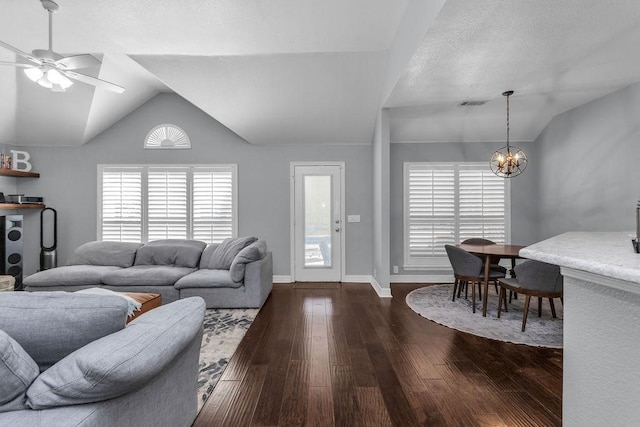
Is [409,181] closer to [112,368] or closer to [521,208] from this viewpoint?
[521,208]

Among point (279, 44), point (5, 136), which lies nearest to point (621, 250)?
point (279, 44)

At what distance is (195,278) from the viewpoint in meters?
4.00

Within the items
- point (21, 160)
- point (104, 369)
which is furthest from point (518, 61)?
point (21, 160)

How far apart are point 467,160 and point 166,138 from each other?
5.27 m

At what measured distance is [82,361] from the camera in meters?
0.99

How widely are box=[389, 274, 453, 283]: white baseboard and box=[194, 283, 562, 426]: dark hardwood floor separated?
190 centimetres

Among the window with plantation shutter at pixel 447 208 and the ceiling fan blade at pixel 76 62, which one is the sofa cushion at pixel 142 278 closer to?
the ceiling fan blade at pixel 76 62

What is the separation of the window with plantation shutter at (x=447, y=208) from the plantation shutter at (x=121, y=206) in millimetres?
4693

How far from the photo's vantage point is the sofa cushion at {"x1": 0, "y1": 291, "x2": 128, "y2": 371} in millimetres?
1125

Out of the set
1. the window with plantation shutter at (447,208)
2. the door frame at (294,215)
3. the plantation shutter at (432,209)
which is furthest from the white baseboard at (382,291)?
the plantation shutter at (432,209)

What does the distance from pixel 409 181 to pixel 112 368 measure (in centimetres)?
513

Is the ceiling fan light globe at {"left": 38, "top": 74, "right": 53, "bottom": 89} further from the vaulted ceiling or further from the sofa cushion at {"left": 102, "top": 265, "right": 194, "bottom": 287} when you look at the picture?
the sofa cushion at {"left": 102, "top": 265, "right": 194, "bottom": 287}

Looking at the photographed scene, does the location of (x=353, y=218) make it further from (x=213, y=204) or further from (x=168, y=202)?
(x=168, y=202)

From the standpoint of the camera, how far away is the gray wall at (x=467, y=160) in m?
5.43
